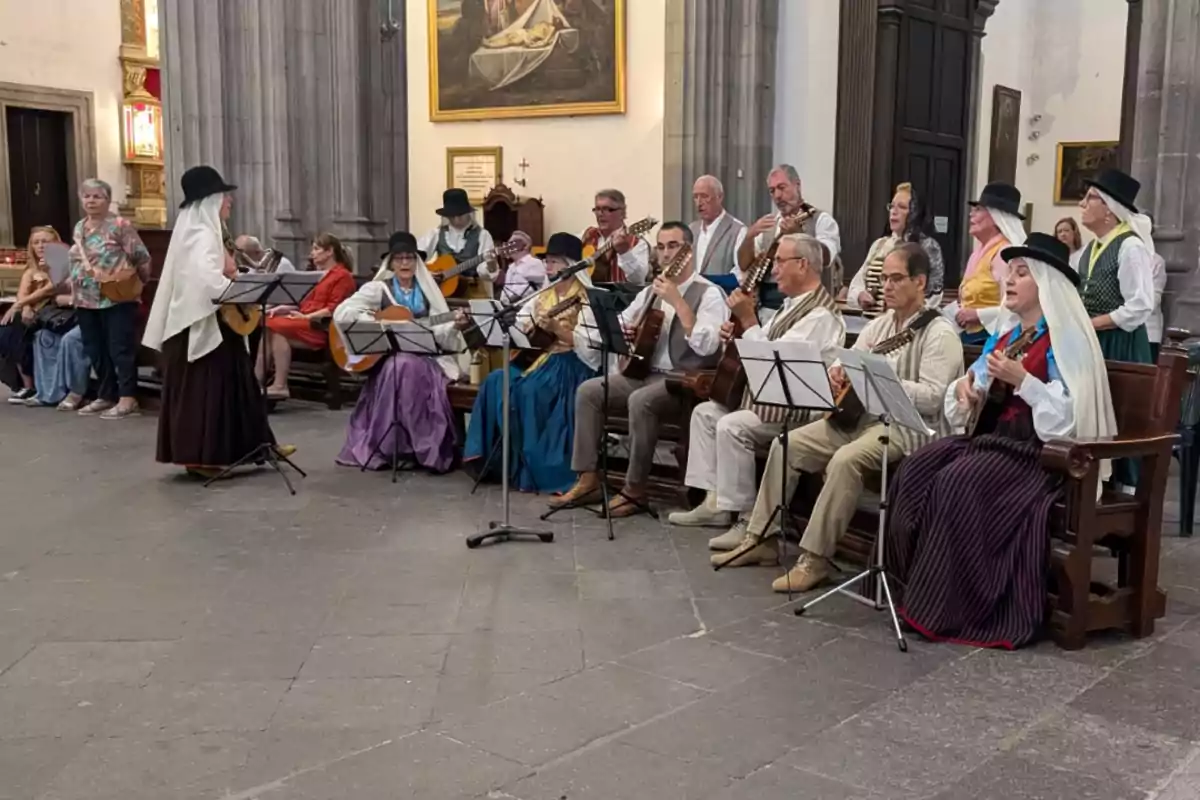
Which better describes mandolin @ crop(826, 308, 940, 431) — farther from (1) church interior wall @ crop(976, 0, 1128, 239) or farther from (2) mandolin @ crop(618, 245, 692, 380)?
(1) church interior wall @ crop(976, 0, 1128, 239)

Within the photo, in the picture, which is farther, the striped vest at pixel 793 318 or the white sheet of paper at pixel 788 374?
the striped vest at pixel 793 318

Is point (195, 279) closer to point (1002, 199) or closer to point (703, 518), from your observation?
point (703, 518)

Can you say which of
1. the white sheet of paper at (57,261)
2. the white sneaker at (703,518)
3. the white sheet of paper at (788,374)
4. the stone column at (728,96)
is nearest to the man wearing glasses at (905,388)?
the white sheet of paper at (788,374)

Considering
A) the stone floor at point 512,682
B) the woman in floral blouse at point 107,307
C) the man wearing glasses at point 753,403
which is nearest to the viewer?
the stone floor at point 512,682

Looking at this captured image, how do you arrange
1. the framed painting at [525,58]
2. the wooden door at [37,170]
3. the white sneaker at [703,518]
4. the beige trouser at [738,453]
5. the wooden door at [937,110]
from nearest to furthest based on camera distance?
the beige trouser at [738,453], the white sneaker at [703,518], the wooden door at [937,110], the framed painting at [525,58], the wooden door at [37,170]

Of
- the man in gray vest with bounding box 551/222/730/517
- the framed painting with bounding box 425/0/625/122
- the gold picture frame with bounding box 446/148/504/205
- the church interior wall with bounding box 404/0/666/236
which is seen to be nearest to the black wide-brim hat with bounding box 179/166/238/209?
the man in gray vest with bounding box 551/222/730/517

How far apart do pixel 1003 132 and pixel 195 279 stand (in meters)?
11.1

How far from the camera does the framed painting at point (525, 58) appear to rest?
1209 centimetres

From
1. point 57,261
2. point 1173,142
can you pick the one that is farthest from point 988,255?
point 57,261

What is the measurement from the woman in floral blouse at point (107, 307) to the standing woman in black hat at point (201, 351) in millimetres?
2177

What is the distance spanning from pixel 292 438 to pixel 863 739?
5.52 meters

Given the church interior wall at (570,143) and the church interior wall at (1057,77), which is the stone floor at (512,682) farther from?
the church interior wall at (1057,77)

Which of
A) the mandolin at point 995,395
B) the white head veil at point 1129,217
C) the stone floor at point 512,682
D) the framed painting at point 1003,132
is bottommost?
the stone floor at point 512,682

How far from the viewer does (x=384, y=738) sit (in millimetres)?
3367
